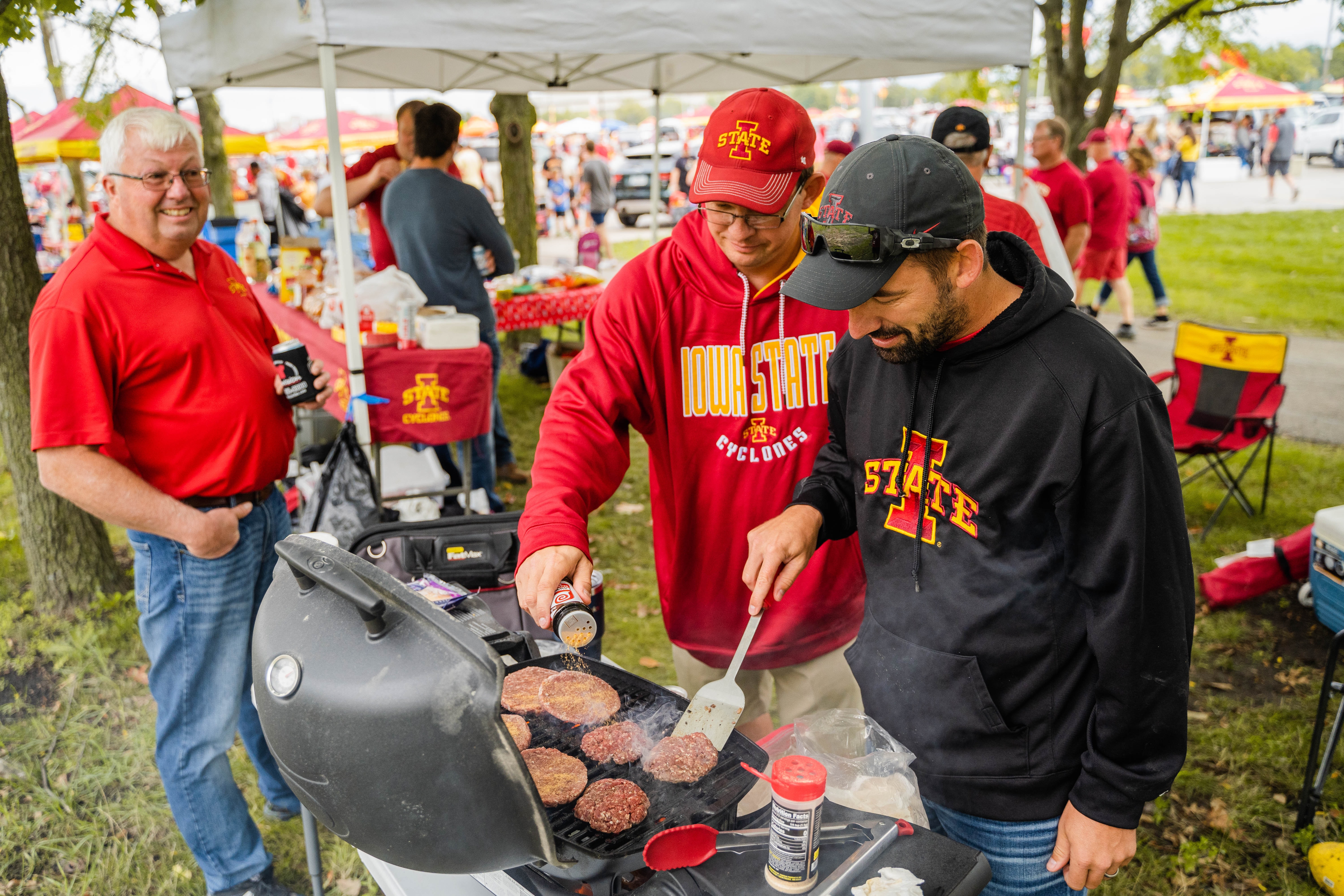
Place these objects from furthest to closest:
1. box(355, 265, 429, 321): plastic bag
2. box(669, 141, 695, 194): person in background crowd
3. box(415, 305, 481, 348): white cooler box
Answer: box(669, 141, 695, 194): person in background crowd → box(355, 265, 429, 321): plastic bag → box(415, 305, 481, 348): white cooler box

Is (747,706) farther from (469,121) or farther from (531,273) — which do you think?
(469,121)

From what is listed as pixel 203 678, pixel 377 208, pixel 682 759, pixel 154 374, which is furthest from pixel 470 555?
pixel 377 208

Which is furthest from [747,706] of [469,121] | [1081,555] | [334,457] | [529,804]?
[469,121]

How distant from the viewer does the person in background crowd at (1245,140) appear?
2398 centimetres

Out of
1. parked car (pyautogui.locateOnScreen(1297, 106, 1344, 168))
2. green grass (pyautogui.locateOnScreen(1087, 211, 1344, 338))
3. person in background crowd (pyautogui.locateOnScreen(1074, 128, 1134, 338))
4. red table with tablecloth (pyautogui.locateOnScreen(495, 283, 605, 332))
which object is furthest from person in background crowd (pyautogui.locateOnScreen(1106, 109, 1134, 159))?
red table with tablecloth (pyautogui.locateOnScreen(495, 283, 605, 332))

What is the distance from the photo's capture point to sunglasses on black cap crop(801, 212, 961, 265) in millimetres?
1425

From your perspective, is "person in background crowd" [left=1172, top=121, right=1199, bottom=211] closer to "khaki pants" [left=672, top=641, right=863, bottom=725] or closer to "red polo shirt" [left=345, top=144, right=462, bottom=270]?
"red polo shirt" [left=345, top=144, right=462, bottom=270]

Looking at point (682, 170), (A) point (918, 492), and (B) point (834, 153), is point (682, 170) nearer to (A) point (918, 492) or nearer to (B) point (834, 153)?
(B) point (834, 153)

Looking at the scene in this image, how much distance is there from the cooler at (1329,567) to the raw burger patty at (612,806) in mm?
3218

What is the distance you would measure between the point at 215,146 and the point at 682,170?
11.0 metres

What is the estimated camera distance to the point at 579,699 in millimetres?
1863

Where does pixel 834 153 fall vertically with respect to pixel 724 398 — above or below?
above

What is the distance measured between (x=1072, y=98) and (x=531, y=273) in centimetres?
524

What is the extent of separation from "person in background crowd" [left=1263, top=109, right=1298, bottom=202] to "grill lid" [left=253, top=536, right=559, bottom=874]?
22.0 m
